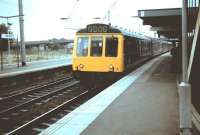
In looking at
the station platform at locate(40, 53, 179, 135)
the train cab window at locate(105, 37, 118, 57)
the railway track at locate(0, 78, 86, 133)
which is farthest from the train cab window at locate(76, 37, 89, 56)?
the station platform at locate(40, 53, 179, 135)

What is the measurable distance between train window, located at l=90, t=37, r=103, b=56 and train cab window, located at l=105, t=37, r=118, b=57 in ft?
0.97

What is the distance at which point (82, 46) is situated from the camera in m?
19.6

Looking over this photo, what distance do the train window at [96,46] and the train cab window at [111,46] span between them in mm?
294

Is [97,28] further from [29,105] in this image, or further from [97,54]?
[29,105]

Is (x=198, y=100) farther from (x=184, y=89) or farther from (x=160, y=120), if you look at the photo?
(x=184, y=89)

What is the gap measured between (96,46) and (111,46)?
0.67 metres

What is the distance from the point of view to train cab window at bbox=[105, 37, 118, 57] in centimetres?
1934

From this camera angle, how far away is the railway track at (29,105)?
487 inches

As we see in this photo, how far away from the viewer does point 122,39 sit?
19266mm

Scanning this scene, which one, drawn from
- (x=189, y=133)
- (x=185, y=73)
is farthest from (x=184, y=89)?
(x=189, y=133)

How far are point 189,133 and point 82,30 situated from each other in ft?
42.1

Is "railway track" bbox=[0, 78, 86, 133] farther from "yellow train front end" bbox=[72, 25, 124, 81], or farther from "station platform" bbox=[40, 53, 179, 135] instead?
"station platform" bbox=[40, 53, 179, 135]

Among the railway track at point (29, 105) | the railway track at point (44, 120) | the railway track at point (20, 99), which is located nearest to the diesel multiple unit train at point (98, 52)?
the railway track at point (29, 105)

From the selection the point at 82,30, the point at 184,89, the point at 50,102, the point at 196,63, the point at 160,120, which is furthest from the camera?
the point at 82,30
